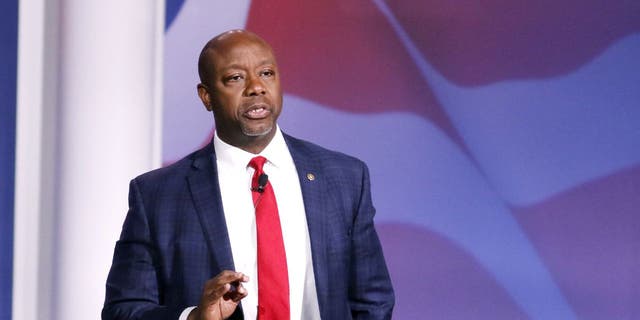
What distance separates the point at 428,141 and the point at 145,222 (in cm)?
152

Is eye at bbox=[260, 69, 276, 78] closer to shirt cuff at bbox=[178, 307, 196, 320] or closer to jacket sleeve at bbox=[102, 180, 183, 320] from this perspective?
jacket sleeve at bbox=[102, 180, 183, 320]

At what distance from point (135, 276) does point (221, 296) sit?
0.31m

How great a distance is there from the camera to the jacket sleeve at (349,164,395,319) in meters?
2.18

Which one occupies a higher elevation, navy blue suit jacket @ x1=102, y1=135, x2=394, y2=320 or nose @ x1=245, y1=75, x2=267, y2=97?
nose @ x1=245, y1=75, x2=267, y2=97

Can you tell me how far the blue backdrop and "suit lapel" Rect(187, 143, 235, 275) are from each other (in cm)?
146

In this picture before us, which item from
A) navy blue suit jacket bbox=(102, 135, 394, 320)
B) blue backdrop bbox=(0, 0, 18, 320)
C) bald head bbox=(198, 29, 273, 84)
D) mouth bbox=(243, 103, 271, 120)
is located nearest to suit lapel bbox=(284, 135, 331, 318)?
navy blue suit jacket bbox=(102, 135, 394, 320)

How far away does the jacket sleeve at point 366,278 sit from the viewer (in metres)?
2.18

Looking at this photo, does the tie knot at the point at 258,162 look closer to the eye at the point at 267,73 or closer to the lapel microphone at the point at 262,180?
the lapel microphone at the point at 262,180

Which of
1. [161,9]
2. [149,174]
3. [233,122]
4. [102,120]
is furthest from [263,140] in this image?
[161,9]

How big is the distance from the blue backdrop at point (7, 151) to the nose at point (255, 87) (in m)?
1.56

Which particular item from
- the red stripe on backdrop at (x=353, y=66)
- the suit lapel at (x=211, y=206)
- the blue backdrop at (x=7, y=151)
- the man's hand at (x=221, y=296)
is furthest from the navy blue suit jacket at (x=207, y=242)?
the blue backdrop at (x=7, y=151)

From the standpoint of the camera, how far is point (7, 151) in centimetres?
349

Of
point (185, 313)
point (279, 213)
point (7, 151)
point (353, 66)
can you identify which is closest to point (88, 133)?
point (7, 151)

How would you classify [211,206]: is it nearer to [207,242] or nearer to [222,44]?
[207,242]
